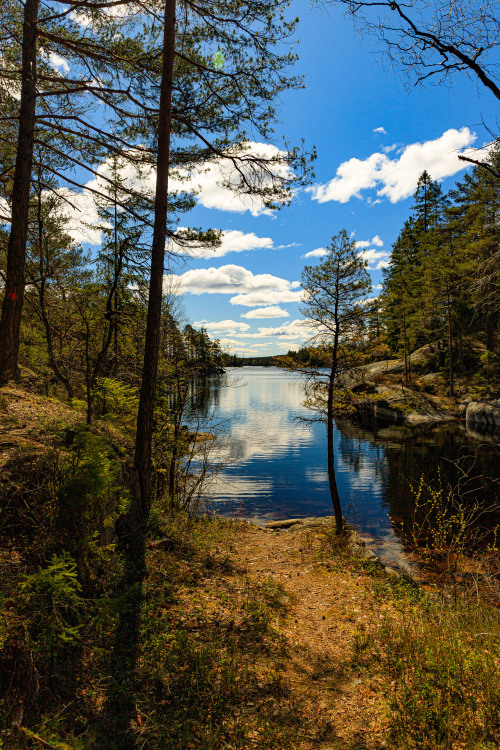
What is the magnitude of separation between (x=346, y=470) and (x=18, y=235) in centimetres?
2011

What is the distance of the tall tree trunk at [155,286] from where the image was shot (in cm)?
707

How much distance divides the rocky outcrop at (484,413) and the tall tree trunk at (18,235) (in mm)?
29961

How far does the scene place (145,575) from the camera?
5.93 metres

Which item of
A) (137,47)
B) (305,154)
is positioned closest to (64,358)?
(137,47)

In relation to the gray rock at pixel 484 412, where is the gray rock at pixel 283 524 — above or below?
below

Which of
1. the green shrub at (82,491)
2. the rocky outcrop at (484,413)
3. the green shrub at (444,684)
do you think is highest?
the green shrub at (82,491)

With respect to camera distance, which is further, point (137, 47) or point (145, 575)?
point (137, 47)

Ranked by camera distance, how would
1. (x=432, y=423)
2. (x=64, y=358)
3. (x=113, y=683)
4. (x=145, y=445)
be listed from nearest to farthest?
(x=113, y=683)
(x=145, y=445)
(x=64, y=358)
(x=432, y=423)

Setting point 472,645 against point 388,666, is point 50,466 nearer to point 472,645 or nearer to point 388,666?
point 388,666

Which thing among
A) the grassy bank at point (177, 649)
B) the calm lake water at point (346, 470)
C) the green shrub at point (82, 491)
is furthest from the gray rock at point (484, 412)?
the green shrub at point (82, 491)

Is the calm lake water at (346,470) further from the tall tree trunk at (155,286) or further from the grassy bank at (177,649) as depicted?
the grassy bank at (177,649)

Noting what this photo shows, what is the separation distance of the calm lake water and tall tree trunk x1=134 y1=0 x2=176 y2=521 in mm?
4569

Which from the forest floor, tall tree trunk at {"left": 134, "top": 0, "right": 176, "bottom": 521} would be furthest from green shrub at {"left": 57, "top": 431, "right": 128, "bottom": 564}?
Answer: tall tree trunk at {"left": 134, "top": 0, "right": 176, "bottom": 521}

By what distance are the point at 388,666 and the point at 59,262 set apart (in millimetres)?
16085
